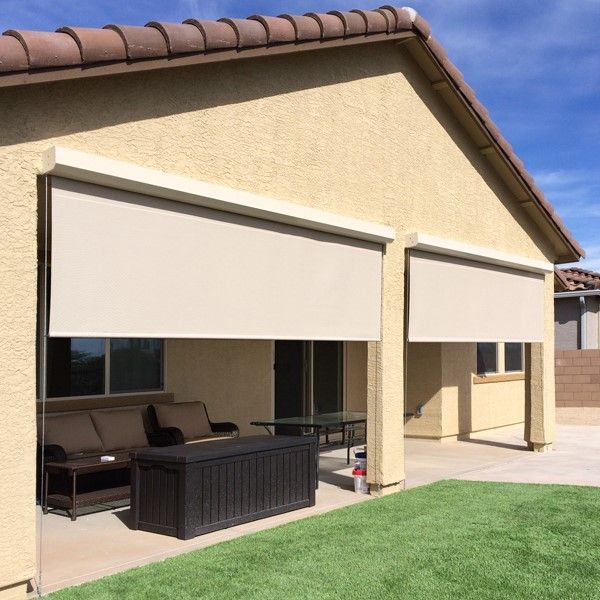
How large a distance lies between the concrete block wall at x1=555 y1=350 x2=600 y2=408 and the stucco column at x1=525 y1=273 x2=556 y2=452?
774cm

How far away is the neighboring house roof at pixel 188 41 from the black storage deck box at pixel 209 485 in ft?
12.1

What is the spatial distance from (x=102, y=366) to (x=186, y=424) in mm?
1492

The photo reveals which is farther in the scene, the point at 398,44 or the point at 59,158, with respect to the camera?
the point at 398,44

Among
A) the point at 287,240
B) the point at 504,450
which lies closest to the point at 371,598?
the point at 287,240

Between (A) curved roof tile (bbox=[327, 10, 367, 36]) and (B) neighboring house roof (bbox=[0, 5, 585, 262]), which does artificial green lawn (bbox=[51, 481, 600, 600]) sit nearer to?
(B) neighboring house roof (bbox=[0, 5, 585, 262])

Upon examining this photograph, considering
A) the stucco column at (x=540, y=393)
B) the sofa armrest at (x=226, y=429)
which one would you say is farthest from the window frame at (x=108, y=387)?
the stucco column at (x=540, y=393)

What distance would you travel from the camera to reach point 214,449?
852 cm

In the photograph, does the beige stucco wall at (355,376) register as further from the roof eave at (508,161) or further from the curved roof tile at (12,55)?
the curved roof tile at (12,55)

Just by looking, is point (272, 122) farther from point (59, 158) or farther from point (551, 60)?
point (551, 60)

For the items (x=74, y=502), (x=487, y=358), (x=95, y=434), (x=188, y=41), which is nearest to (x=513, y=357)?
(x=487, y=358)

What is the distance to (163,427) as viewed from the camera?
11.8 metres

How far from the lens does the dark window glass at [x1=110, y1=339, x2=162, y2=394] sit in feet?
40.5

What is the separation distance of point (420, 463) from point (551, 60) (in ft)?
38.2

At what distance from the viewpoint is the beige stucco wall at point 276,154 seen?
6008mm
